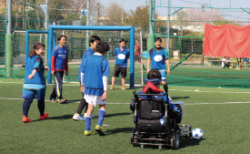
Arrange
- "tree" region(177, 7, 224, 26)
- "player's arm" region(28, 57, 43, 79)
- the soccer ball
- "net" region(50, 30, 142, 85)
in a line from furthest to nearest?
"net" region(50, 30, 142, 85) → "tree" region(177, 7, 224, 26) → "player's arm" region(28, 57, 43, 79) → the soccer ball

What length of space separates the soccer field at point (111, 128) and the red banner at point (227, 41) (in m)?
4.24

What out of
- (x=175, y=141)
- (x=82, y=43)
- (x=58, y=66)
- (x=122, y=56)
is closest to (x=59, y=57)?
Answer: (x=58, y=66)

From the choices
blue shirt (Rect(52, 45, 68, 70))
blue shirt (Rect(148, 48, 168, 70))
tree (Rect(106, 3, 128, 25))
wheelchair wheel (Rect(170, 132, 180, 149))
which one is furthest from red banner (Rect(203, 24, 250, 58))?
wheelchair wheel (Rect(170, 132, 180, 149))

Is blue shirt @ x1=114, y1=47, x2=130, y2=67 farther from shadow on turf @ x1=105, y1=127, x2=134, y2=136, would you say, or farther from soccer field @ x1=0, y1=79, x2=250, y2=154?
shadow on turf @ x1=105, y1=127, x2=134, y2=136

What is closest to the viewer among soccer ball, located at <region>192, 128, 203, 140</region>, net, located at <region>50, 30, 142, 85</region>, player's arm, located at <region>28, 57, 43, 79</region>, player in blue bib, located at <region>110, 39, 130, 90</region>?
soccer ball, located at <region>192, 128, 203, 140</region>

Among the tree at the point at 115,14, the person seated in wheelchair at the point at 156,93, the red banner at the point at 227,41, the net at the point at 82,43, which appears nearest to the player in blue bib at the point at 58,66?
the person seated in wheelchair at the point at 156,93

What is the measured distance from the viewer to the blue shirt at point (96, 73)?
562cm

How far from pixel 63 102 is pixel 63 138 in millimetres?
3883

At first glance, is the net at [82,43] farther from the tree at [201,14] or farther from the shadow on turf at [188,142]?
the shadow on turf at [188,142]

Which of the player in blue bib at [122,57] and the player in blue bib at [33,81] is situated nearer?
the player in blue bib at [33,81]

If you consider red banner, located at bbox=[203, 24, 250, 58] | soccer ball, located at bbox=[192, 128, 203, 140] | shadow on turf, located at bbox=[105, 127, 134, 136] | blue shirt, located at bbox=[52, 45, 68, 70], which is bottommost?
shadow on turf, located at bbox=[105, 127, 134, 136]

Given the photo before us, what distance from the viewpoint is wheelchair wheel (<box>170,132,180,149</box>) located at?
4.89 metres

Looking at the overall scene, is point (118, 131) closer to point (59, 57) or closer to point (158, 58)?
point (158, 58)

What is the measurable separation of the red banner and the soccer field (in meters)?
4.24
